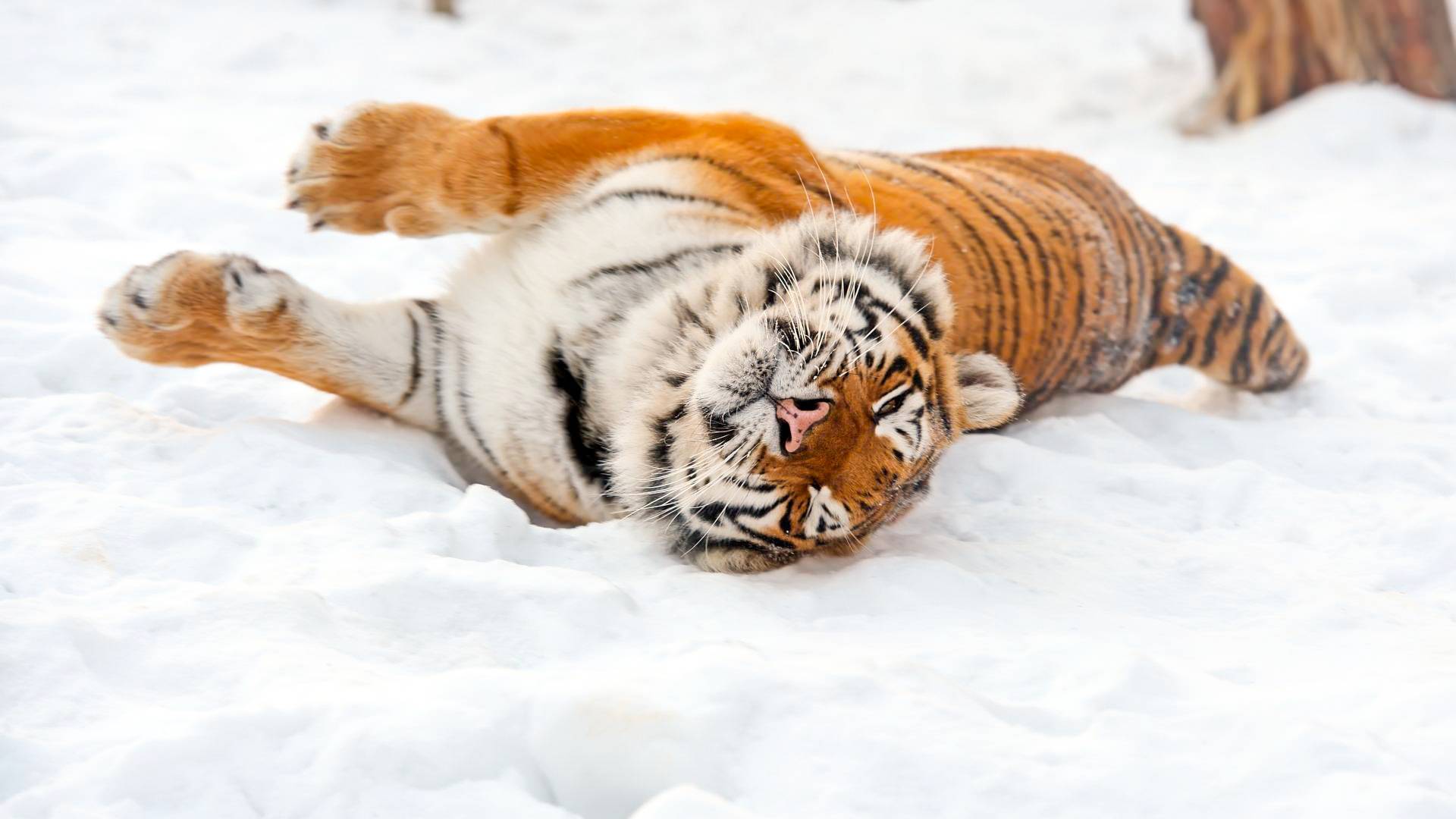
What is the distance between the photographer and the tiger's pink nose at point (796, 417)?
5.82 ft

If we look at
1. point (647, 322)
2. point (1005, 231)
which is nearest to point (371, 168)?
point (647, 322)

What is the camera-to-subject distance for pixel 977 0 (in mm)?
6129

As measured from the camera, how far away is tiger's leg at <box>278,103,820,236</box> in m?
2.18

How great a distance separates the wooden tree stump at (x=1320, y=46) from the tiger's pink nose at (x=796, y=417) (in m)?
3.76

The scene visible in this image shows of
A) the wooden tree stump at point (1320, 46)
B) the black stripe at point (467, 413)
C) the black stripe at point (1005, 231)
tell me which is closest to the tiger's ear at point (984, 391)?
the black stripe at point (1005, 231)

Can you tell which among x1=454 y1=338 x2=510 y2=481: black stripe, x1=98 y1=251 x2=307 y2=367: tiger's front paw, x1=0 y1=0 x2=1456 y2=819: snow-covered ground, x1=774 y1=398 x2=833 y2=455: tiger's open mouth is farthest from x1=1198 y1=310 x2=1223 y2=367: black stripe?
x1=98 y1=251 x2=307 y2=367: tiger's front paw

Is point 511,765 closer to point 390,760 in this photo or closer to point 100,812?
point 390,760

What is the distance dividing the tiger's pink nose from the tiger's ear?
0.37 m

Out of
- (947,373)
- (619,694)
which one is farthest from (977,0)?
(619,694)

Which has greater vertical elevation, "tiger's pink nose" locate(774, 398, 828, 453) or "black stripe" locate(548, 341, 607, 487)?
"tiger's pink nose" locate(774, 398, 828, 453)

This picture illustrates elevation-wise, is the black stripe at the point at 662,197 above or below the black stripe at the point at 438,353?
above

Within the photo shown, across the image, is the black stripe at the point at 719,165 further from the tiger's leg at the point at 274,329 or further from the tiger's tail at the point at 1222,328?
the tiger's tail at the point at 1222,328

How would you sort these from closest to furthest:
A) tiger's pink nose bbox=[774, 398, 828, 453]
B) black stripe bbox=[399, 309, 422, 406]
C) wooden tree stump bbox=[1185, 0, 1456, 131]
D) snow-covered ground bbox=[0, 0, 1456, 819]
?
snow-covered ground bbox=[0, 0, 1456, 819] < tiger's pink nose bbox=[774, 398, 828, 453] < black stripe bbox=[399, 309, 422, 406] < wooden tree stump bbox=[1185, 0, 1456, 131]

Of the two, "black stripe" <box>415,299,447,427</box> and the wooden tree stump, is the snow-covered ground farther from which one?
the wooden tree stump
